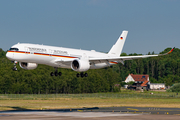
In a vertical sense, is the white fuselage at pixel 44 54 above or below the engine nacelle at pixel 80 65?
above

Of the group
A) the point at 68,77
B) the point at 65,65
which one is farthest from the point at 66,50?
the point at 68,77

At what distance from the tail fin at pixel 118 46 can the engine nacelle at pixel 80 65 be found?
55.4 feet

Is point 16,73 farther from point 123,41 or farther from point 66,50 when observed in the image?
point 66,50

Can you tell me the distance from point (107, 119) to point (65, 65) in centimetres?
1647

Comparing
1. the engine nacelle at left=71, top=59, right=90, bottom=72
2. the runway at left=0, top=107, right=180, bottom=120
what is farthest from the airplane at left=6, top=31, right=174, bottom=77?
the runway at left=0, top=107, right=180, bottom=120

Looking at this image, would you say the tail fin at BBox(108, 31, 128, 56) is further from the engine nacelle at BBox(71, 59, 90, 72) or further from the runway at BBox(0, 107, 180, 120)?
the runway at BBox(0, 107, 180, 120)

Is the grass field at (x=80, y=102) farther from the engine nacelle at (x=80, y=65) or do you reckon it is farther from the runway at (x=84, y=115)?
the engine nacelle at (x=80, y=65)

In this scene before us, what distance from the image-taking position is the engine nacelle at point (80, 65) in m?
61.6

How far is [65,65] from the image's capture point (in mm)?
62812

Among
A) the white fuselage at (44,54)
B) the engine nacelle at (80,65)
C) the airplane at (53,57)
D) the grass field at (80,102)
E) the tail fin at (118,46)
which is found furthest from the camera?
the grass field at (80,102)

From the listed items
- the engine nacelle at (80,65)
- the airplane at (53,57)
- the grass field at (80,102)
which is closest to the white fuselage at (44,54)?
the airplane at (53,57)

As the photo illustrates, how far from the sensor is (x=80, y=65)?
2421 inches

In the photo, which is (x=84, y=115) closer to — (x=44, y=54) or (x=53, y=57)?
(x=53, y=57)

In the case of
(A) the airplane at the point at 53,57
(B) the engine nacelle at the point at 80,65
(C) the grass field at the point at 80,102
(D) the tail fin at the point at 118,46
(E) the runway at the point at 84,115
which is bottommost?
(E) the runway at the point at 84,115
